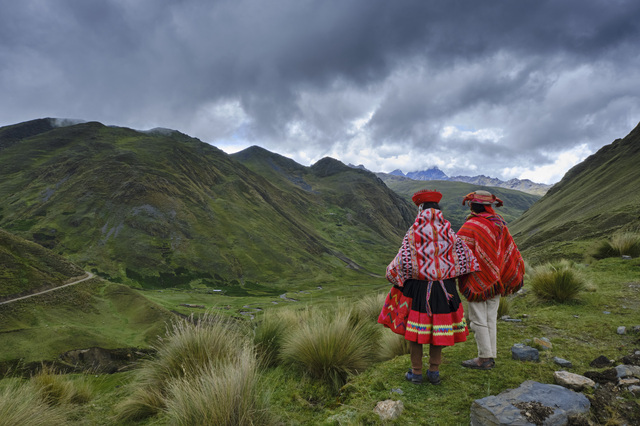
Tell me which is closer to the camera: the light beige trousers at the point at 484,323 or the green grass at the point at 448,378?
the green grass at the point at 448,378

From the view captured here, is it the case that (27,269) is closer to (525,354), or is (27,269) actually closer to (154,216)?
(525,354)

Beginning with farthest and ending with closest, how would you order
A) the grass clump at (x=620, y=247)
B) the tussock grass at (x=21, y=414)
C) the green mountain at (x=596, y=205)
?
1. the green mountain at (x=596, y=205)
2. the grass clump at (x=620, y=247)
3. the tussock grass at (x=21, y=414)

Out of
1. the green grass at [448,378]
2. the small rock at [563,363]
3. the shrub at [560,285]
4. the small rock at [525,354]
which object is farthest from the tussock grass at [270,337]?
the shrub at [560,285]

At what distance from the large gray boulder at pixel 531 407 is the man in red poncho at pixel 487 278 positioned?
130 centimetres

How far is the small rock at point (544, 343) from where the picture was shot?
507 cm

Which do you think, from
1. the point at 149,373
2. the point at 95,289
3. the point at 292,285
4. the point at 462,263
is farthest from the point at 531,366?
the point at 292,285

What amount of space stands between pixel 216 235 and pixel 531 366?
99456mm

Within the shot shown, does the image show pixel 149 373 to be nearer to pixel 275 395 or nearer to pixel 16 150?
pixel 275 395

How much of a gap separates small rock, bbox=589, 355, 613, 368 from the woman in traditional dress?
5.84ft

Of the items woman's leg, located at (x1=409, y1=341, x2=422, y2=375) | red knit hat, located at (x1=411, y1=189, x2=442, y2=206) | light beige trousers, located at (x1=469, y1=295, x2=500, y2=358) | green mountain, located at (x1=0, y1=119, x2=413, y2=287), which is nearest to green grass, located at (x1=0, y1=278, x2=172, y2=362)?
woman's leg, located at (x1=409, y1=341, x2=422, y2=375)

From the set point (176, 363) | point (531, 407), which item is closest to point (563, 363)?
point (531, 407)

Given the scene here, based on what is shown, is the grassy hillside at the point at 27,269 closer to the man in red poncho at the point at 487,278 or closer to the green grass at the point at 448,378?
the green grass at the point at 448,378

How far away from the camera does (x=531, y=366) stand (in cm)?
443

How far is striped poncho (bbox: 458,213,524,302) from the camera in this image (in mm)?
4621
